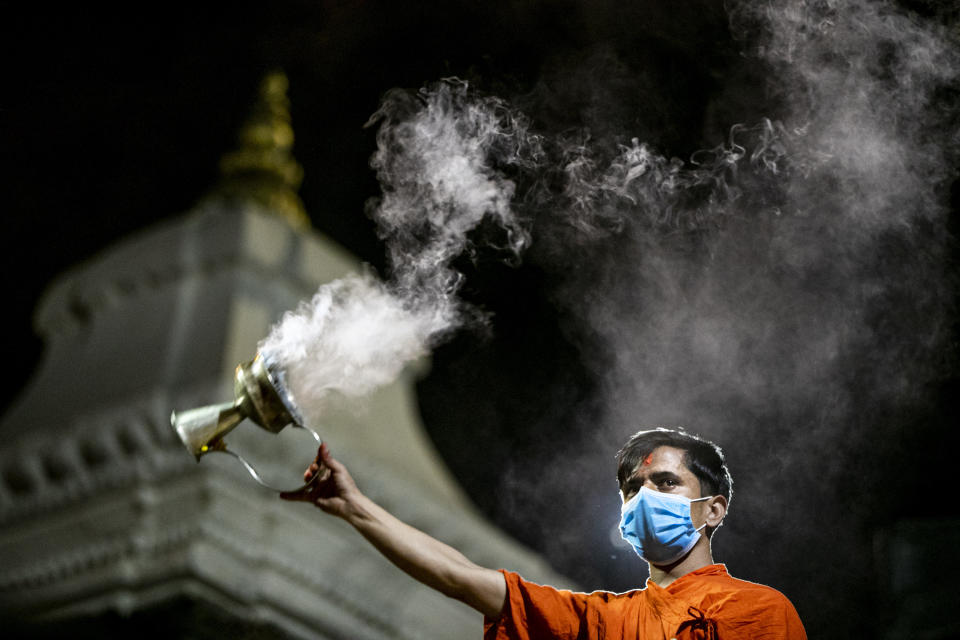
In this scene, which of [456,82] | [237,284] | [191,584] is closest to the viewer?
[456,82]

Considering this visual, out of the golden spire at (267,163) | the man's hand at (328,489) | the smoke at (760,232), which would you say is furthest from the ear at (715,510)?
the golden spire at (267,163)

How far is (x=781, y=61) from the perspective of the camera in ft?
17.9

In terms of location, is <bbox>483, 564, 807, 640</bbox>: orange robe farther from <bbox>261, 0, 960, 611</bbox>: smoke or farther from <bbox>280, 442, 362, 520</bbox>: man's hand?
<bbox>261, 0, 960, 611</bbox>: smoke

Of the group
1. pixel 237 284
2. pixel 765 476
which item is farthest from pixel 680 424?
pixel 237 284

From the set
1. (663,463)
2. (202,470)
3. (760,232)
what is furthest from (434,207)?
(202,470)

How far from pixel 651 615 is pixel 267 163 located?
38.5 feet

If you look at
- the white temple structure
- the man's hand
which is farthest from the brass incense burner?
the white temple structure

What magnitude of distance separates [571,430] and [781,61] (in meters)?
2.03

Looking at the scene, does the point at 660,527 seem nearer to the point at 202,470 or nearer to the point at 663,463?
the point at 663,463

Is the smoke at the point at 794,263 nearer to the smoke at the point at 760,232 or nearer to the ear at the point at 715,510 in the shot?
the smoke at the point at 760,232

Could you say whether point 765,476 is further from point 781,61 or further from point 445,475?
point 445,475

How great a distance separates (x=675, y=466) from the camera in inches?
129

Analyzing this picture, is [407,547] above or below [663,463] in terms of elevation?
below

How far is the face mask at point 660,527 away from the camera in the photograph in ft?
10.4
